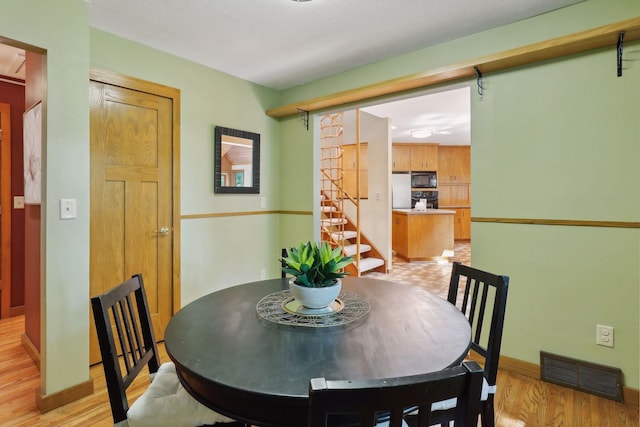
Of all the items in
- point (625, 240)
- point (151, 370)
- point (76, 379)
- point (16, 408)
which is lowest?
point (16, 408)

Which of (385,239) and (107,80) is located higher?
(107,80)

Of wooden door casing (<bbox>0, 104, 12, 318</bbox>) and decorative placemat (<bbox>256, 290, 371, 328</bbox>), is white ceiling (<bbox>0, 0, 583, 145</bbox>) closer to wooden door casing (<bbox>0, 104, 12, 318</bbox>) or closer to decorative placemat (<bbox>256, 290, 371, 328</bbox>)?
wooden door casing (<bbox>0, 104, 12, 318</bbox>)

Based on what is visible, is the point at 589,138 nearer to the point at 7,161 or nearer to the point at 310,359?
the point at 310,359

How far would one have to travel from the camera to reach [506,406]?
1.91 metres

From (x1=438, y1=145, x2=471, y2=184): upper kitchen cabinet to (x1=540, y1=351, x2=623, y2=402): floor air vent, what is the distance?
22.4 ft

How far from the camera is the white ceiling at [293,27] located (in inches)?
81.0

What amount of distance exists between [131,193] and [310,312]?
1.94 metres

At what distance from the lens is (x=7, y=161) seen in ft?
10.7

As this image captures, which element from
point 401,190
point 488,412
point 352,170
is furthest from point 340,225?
point 488,412

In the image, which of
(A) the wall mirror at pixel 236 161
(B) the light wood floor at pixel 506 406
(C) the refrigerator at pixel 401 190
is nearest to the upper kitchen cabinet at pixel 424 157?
(C) the refrigerator at pixel 401 190

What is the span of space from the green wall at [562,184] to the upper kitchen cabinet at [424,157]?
5.57 metres

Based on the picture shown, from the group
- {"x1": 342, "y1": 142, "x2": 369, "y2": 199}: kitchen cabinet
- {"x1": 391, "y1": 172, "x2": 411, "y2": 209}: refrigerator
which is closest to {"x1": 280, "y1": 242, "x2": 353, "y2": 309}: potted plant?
{"x1": 342, "y1": 142, "x2": 369, "y2": 199}: kitchen cabinet

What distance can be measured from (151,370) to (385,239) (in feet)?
13.7

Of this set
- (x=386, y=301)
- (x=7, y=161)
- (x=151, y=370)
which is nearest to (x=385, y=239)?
(x=386, y=301)
